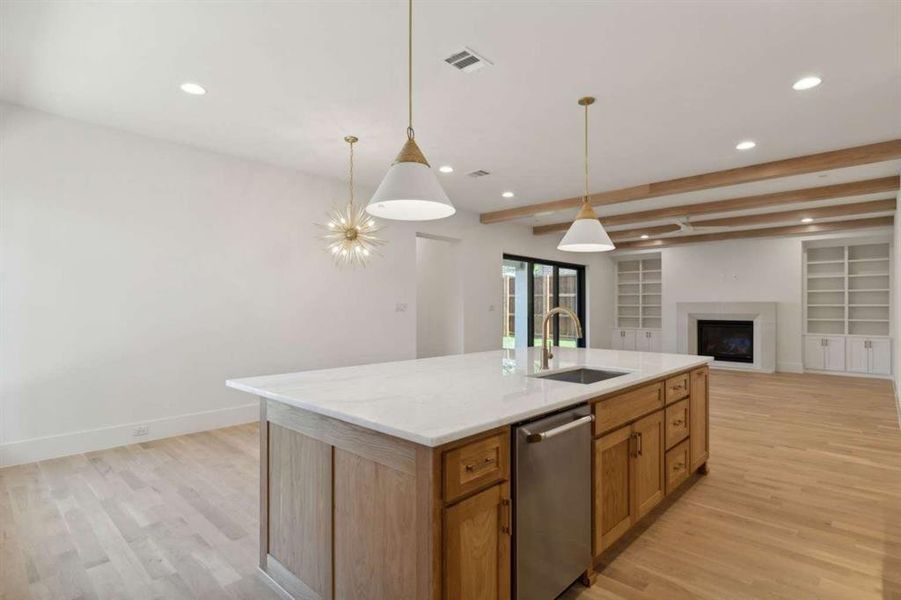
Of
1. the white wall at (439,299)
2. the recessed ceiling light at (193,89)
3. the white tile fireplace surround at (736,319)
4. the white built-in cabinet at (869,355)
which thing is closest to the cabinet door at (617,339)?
the white tile fireplace surround at (736,319)

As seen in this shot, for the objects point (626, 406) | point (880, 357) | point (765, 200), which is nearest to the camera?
point (626, 406)

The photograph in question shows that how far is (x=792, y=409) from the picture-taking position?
5.45 meters

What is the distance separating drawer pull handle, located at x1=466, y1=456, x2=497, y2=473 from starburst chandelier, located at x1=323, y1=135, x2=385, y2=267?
3.80 metres

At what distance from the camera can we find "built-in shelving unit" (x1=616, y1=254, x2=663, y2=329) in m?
10.6

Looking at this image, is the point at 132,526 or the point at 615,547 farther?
the point at 132,526

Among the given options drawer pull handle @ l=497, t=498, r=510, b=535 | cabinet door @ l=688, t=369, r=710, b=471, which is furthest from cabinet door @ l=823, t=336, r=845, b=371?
drawer pull handle @ l=497, t=498, r=510, b=535

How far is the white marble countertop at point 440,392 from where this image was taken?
146cm

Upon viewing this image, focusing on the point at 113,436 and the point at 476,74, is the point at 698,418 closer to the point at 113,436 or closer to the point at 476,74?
the point at 476,74

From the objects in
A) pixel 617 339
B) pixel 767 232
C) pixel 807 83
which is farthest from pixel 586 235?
pixel 617 339

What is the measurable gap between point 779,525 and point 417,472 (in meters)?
2.43

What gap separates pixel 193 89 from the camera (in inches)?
123

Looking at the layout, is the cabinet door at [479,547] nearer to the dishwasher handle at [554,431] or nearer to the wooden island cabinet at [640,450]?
the dishwasher handle at [554,431]

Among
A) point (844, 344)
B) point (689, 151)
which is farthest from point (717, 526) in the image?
point (844, 344)

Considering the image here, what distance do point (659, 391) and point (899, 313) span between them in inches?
191
